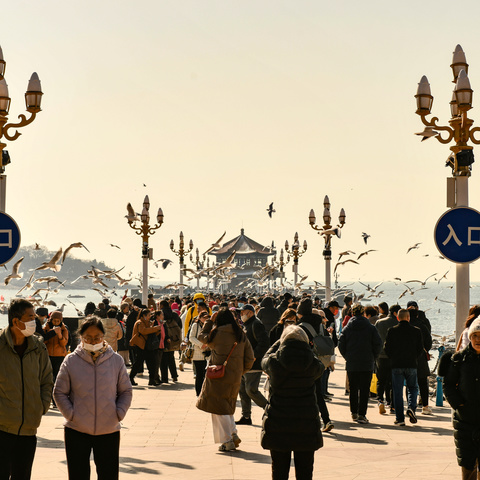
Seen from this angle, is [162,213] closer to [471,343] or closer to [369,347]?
[369,347]

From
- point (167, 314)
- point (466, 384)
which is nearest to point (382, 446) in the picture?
point (466, 384)

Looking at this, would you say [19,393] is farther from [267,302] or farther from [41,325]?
[267,302]

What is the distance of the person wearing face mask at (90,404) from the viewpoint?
6223 millimetres

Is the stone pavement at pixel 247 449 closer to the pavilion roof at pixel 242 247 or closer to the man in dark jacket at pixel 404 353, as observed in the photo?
the man in dark jacket at pixel 404 353

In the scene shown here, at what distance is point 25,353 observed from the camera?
250 inches

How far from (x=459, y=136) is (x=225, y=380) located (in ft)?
12.5

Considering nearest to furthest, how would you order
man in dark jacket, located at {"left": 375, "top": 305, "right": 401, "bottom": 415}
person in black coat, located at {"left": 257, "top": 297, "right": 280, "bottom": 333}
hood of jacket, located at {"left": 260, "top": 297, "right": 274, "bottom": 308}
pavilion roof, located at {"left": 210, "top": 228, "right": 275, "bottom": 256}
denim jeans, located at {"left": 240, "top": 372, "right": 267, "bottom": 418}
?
denim jeans, located at {"left": 240, "top": 372, "right": 267, "bottom": 418} < man in dark jacket, located at {"left": 375, "top": 305, "right": 401, "bottom": 415} < hood of jacket, located at {"left": 260, "top": 297, "right": 274, "bottom": 308} < person in black coat, located at {"left": 257, "top": 297, "right": 280, "bottom": 333} < pavilion roof, located at {"left": 210, "top": 228, "right": 275, "bottom": 256}

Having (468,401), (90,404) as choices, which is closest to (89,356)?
(90,404)

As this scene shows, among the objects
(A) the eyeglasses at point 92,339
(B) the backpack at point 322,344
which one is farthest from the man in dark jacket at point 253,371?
(A) the eyeglasses at point 92,339

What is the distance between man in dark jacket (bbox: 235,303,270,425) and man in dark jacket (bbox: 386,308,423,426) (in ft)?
6.22

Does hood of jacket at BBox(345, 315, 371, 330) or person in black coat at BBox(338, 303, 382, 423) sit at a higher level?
hood of jacket at BBox(345, 315, 371, 330)

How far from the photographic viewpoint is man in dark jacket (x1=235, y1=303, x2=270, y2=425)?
11.7 m

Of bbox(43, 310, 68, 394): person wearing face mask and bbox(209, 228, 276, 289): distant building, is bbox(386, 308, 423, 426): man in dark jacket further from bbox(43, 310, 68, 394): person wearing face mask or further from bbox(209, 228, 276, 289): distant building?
bbox(209, 228, 276, 289): distant building

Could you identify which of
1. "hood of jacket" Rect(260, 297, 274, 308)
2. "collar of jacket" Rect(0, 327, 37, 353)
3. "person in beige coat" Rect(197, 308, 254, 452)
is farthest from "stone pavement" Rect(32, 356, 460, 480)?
"hood of jacket" Rect(260, 297, 274, 308)
